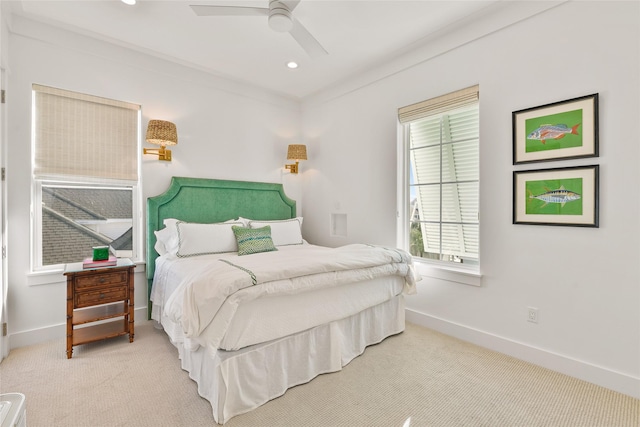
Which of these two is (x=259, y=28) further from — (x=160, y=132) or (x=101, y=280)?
(x=101, y=280)

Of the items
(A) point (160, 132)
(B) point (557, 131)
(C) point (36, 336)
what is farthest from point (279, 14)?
(C) point (36, 336)

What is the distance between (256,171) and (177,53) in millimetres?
1582

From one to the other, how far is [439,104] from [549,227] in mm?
1427

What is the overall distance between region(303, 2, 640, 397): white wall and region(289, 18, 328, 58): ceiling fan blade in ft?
4.02

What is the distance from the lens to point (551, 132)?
221 cm

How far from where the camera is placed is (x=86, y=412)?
1735mm

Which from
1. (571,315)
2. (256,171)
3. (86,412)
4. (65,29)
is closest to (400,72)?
(256,171)

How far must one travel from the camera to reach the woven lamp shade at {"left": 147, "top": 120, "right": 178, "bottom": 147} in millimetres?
3055

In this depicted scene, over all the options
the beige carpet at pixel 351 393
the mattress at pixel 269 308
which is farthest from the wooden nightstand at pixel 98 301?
the mattress at pixel 269 308

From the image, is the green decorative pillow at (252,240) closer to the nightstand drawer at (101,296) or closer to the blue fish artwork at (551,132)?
the nightstand drawer at (101,296)

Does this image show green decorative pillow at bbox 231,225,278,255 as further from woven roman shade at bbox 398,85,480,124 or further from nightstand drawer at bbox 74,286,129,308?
woven roman shade at bbox 398,85,480,124

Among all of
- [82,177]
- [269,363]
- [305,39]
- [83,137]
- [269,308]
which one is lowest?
[269,363]

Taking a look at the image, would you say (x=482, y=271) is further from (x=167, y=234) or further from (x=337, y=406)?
(x=167, y=234)

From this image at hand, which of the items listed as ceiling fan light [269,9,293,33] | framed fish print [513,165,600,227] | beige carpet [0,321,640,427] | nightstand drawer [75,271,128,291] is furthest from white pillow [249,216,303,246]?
framed fish print [513,165,600,227]
